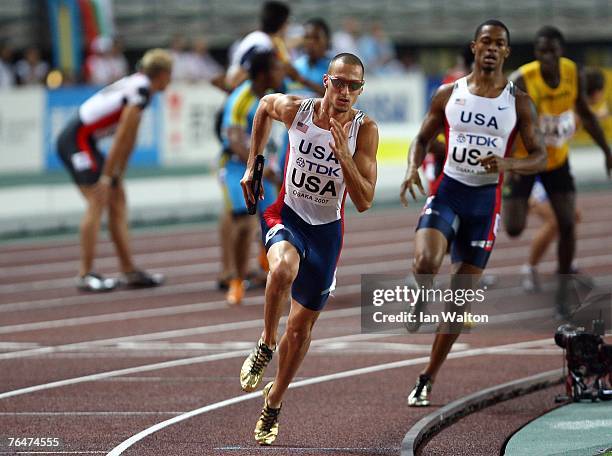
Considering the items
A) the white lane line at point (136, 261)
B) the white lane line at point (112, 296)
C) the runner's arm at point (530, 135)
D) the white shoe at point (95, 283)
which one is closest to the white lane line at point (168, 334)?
the white lane line at point (112, 296)

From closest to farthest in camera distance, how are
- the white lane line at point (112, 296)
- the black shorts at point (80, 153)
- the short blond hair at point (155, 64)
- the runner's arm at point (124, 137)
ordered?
the white lane line at point (112, 296) < the runner's arm at point (124, 137) < the short blond hair at point (155, 64) < the black shorts at point (80, 153)

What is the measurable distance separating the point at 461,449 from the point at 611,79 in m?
21.4

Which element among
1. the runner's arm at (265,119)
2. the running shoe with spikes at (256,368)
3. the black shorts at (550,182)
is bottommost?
the black shorts at (550,182)

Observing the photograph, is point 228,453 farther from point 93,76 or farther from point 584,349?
point 93,76

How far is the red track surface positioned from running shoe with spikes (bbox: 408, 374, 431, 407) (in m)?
0.10

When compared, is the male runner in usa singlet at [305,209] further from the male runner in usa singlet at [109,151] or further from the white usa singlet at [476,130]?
the male runner in usa singlet at [109,151]

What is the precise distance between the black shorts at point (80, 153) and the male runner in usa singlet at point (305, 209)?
21.7ft

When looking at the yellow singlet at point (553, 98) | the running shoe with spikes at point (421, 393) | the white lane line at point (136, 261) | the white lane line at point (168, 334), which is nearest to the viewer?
the running shoe with spikes at point (421, 393)

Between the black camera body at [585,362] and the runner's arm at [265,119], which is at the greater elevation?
the runner's arm at [265,119]

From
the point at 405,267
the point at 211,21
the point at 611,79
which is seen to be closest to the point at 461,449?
the point at 405,267

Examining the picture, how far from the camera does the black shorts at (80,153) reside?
46.8ft

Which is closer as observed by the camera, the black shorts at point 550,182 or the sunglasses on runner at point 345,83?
the sunglasses on runner at point 345,83

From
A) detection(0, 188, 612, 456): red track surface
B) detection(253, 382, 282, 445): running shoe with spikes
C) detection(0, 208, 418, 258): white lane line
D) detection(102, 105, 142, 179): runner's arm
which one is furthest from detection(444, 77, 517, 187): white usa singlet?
detection(0, 208, 418, 258): white lane line

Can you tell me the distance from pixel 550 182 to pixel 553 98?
30.1 inches
